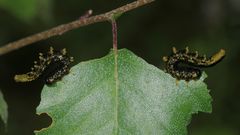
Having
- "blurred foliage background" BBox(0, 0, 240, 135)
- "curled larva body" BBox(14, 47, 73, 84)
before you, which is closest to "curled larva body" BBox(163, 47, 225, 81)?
"curled larva body" BBox(14, 47, 73, 84)

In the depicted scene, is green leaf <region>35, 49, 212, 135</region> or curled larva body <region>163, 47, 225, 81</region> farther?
curled larva body <region>163, 47, 225, 81</region>

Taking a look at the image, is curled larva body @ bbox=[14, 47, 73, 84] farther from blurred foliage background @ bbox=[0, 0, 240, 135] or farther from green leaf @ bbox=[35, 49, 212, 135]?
blurred foliage background @ bbox=[0, 0, 240, 135]

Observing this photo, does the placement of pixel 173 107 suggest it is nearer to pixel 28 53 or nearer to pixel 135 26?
pixel 135 26

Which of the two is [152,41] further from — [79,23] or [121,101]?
[121,101]

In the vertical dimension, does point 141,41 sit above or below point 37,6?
above

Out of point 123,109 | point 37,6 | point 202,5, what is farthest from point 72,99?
point 202,5

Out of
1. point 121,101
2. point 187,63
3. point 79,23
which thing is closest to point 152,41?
point 187,63

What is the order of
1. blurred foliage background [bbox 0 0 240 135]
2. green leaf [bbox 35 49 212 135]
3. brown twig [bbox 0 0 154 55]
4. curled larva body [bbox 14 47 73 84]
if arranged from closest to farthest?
green leaf [bbox 35 49 212 135] → brown twig [bbox 0 0 154 55] → curled larva body [bbox 14 47 73 84] → blurred foliage background [bbox 0 0 240 135]
